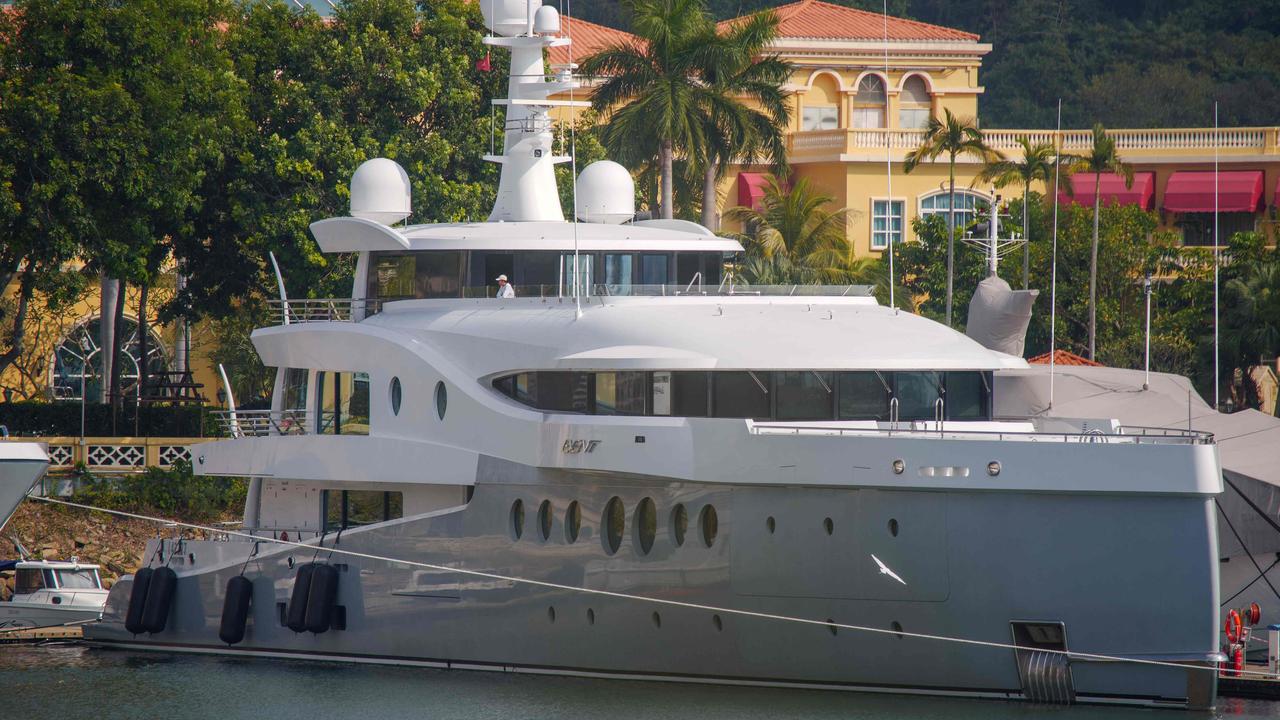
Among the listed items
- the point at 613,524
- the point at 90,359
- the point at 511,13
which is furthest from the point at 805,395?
the point at 90,359

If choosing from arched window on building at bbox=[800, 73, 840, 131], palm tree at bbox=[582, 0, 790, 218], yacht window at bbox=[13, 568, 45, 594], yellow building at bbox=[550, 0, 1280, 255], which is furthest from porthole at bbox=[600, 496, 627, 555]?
arched window on building at bbox=[800, 73, 840, 131]

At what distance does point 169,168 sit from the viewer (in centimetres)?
3978

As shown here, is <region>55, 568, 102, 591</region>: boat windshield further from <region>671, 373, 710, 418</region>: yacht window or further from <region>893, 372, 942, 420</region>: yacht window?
<region>893, 372, 942, 420</region>: yacht window

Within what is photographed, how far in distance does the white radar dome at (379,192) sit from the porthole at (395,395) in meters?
3.74

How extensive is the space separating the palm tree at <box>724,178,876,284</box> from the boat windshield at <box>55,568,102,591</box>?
58.4 ft

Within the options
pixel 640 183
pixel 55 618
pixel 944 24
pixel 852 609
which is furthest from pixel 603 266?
pixel 944 24

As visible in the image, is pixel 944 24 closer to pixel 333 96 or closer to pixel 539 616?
pixel 333 96

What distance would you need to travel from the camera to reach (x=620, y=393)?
22.1 meters

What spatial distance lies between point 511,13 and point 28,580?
1316 centimetres

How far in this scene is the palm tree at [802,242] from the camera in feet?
149

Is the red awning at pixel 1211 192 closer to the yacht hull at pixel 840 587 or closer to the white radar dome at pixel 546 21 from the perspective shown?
the white radar dome at pixel 546 21

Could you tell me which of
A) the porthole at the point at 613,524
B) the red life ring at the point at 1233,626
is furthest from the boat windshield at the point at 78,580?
the red life ring at the point at 1233,626

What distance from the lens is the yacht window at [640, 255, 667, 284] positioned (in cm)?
2577

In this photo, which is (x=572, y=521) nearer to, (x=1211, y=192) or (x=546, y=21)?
(x=546, y=21)
